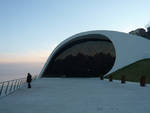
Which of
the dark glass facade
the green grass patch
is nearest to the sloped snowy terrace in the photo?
the green grass patch

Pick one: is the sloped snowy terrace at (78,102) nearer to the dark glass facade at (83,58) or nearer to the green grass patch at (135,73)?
the green grass patch at (135,73)

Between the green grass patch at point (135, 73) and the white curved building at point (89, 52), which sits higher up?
the white curved building at point (89, 52)

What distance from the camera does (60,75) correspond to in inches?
1069

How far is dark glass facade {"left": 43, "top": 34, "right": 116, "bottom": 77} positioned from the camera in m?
26.2

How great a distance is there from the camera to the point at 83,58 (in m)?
26.9

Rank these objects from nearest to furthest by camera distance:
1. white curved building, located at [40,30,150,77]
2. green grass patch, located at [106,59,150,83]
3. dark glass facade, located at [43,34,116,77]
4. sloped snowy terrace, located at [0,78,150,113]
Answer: sloped snowy terrace, located at [0,78,150,113]
green grass patch, located at [106,59,150,83]
white curved building, located at [40,30,150,77]
dark glass facade, located at [43,34,116,77]

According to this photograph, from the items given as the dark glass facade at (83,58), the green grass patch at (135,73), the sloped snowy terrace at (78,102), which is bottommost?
the sloped snowy terrace at (78,102)

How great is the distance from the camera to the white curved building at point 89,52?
80.0ft

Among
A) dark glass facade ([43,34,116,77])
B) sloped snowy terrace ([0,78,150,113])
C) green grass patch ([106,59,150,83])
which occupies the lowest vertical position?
sloped snowy terrace ([0,78,150,113])

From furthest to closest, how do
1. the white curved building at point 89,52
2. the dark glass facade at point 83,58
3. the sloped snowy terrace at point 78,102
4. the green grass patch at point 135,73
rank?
the dark glass facade at point 83,58, the white curved building at point 89,52, the green grass patch at point 135,73, the sloped snowy terrace at point 78,102

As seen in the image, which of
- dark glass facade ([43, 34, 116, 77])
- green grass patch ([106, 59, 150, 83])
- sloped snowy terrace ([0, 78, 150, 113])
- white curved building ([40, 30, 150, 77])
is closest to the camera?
sloped snowy terrace ([0, 78, 150, 113])

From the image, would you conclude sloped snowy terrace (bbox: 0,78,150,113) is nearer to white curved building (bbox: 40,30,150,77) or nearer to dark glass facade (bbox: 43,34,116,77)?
white curved building (bbox: 40,30,150,77)

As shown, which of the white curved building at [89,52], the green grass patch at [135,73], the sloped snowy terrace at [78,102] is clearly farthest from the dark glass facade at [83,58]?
the sloped snowy terrace at [78,102]

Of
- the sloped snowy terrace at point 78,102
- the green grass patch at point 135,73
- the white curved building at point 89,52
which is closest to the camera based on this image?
the sloped snowy terrace at point 78,102
